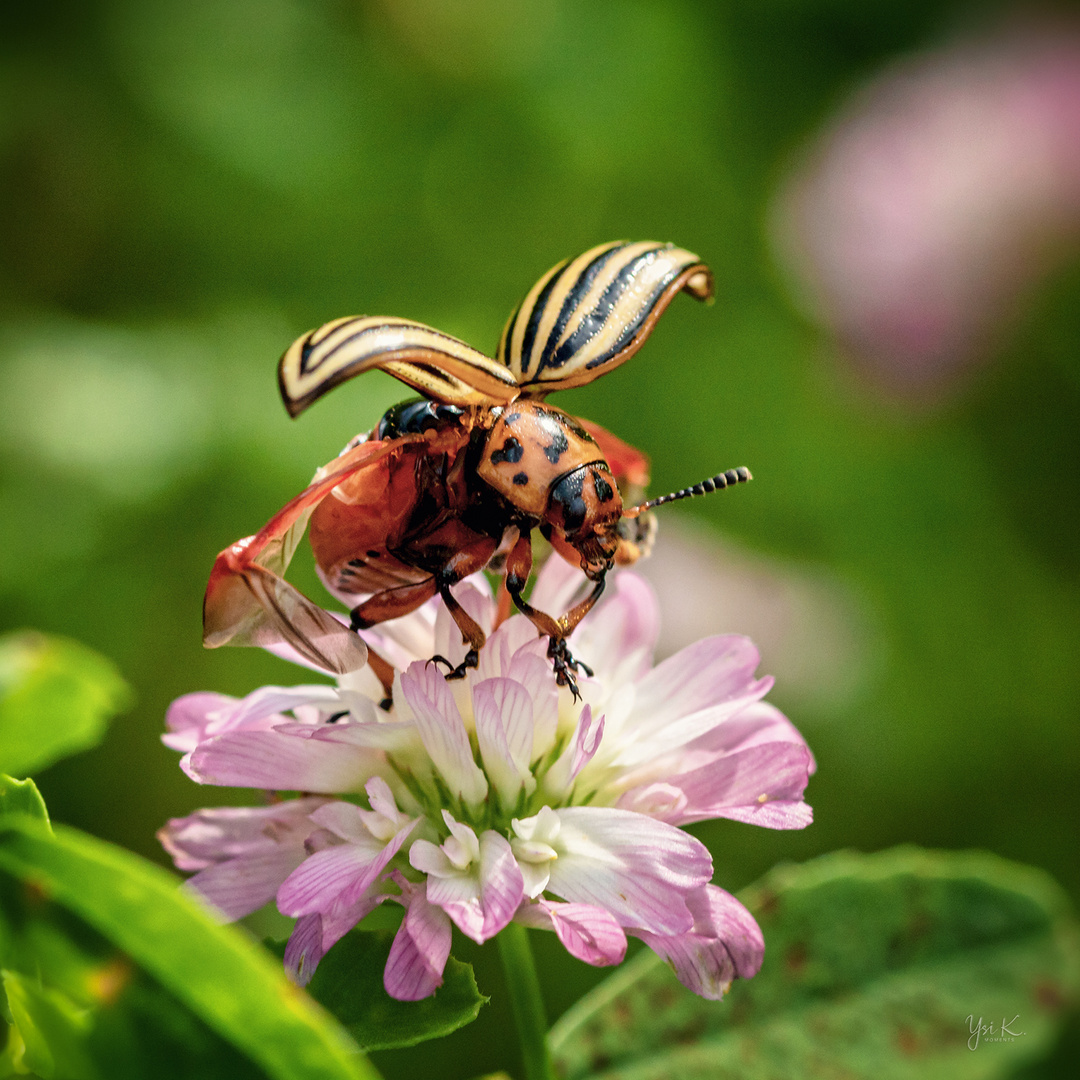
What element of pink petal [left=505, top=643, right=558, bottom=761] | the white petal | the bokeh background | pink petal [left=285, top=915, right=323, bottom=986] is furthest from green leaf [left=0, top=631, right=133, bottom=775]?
the bokeh background

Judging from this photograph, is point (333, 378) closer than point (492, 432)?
Yes

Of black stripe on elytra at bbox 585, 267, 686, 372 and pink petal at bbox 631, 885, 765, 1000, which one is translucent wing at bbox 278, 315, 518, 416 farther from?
pink petal at bbox 631, 885, 765, 1000

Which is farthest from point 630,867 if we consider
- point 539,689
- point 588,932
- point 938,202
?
point 938,202

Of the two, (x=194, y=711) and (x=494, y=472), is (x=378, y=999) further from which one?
(x=494, y=472)

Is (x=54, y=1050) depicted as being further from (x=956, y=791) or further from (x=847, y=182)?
(x=847, y=182)

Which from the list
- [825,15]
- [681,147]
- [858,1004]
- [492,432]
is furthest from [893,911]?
[825,15]
